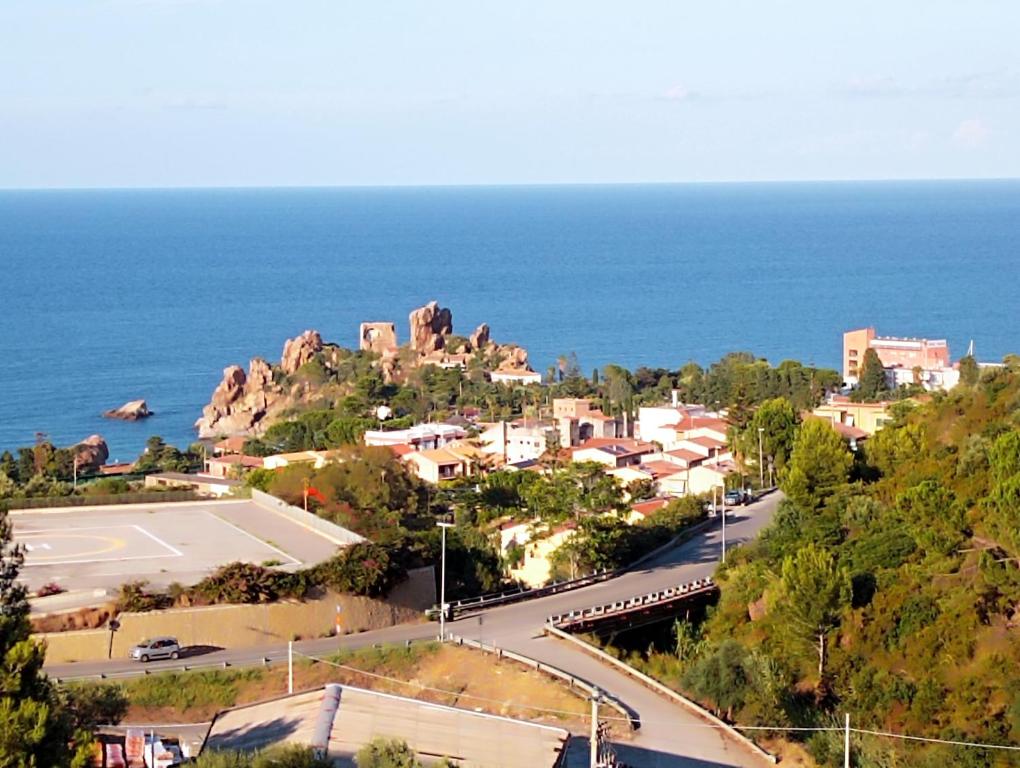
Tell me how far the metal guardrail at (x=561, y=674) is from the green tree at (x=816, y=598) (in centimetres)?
469

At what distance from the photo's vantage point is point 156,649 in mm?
26688

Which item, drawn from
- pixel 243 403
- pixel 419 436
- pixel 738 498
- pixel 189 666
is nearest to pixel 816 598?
pixel 189 666

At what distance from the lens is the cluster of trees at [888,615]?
25281 millimetres

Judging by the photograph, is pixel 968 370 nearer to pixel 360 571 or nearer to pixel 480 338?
pixel 360 571

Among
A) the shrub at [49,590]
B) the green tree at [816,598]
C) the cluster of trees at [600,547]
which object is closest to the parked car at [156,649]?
the shrub at [49,590]

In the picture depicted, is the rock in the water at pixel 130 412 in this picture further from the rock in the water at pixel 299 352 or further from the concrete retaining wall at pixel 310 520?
the concrete retaining wall at pixel 310 520

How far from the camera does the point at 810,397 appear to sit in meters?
62.4

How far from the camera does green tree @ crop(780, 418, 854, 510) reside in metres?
36.1

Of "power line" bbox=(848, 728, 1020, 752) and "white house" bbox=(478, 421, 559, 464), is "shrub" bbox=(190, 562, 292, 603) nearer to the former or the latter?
"power line" bbox=(848, 728, 1020, 752)

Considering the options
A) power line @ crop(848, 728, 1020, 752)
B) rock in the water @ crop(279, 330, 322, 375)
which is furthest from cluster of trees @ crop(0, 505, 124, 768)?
rock in the water @ crop(279, 330, 322, 375)

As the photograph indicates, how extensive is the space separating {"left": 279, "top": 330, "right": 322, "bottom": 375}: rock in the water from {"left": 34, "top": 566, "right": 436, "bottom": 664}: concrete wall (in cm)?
5563

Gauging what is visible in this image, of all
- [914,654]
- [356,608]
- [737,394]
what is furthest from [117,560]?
[737,394]

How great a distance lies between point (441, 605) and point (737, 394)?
92.7 feet

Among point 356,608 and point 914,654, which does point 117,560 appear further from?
point 914,654
